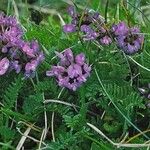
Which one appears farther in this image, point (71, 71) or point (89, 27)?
point (89, 27)

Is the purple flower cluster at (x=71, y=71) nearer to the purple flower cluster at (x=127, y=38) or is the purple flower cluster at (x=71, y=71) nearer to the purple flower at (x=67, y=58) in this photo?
the purple flower at (x=67, y=58)

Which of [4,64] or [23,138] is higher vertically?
[4,64]

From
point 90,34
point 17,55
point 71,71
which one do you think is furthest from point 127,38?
point 17,55

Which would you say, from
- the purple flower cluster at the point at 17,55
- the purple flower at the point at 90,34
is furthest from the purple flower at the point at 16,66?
the purple flower at the point at 90,34

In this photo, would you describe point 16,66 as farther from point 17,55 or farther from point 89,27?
point 89,27

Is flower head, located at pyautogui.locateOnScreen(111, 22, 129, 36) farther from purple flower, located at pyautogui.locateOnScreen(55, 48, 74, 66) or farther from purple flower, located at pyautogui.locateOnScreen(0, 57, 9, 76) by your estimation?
purple flower, located at pyautogui.locateOnScreen(0, 57, 9, 76)

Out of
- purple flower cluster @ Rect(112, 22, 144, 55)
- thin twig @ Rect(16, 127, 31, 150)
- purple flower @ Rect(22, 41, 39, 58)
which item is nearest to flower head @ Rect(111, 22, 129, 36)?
purple flower cluster @ Rect(112, 22, 144, 55)
